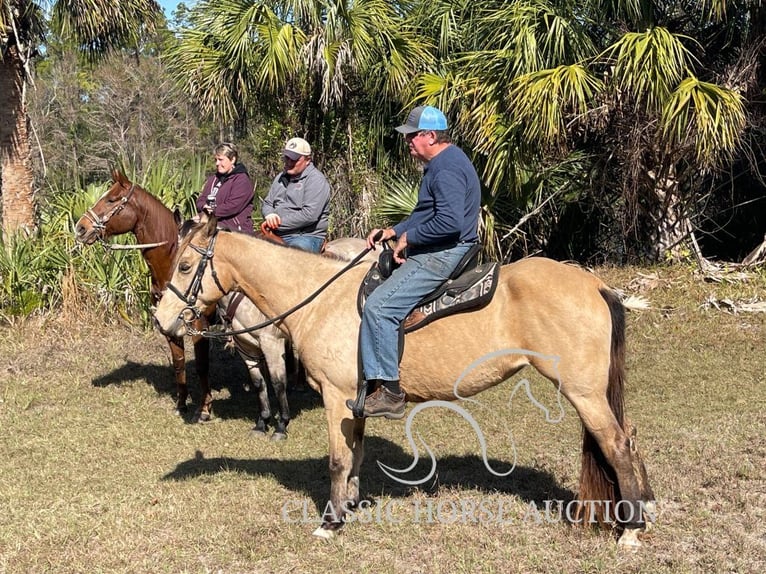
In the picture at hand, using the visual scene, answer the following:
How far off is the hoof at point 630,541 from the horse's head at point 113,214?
562 cm

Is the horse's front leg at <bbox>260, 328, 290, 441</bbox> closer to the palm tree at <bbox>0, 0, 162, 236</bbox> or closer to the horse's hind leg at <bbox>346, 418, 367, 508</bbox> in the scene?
the horse's hind leg at <bbox>346, 418, 367, 508</bbox>

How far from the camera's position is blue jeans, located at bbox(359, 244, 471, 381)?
467 cm

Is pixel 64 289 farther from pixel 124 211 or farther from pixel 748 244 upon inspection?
pixel 748 244

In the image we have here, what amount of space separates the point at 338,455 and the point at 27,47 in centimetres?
1041

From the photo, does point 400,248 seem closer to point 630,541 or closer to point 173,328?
point 173,328

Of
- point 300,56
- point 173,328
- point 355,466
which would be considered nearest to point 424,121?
point 173,328

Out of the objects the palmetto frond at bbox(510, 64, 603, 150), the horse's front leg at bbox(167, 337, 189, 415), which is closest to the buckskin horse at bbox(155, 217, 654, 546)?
the horse's front leg at bbox(167, 337, 189, 415)

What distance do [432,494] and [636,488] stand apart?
5.27 feet

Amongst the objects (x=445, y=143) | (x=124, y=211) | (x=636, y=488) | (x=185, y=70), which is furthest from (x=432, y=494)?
(x=185, y=70)

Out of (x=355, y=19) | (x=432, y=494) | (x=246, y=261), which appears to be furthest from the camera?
(x=355, y=19)

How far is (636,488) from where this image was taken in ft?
15.0

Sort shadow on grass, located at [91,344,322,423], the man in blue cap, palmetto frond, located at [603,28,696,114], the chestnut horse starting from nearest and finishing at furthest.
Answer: the man in blue cap < the chestnut horse < shadow on grass, located at [91,344,322,423] < palmetto frond, located at [603,28,696,114]

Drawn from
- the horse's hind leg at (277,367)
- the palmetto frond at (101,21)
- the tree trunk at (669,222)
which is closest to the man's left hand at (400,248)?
the horse's hind leg at (277,367)

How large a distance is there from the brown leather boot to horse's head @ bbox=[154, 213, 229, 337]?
1.31m
